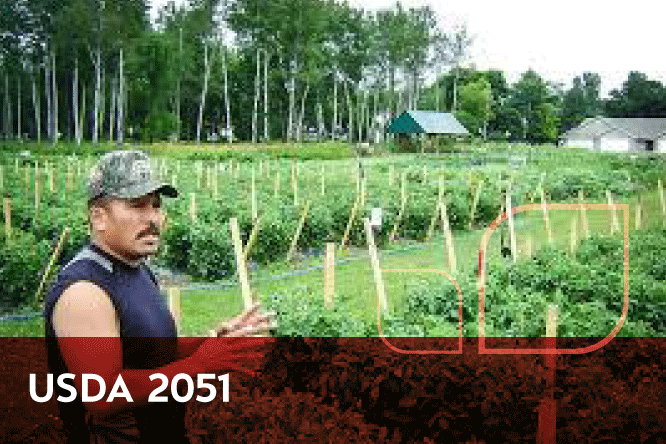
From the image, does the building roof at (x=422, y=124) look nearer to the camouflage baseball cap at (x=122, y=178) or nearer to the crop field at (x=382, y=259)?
the crop field at (x=382, y=259)

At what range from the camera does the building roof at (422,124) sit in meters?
54.2

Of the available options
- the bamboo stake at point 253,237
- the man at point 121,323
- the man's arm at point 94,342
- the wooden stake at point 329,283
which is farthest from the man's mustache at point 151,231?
the bamboo stake at point 253,237

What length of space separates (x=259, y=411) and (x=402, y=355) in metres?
1.18

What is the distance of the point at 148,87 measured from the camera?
61.1 m

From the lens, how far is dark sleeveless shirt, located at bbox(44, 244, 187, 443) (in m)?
2.44

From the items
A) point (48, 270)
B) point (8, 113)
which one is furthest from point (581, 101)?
point (48, 270)

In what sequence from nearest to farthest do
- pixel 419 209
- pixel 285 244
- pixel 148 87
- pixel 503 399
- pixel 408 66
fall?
pixel 503 399 → pixel 285 244 → pixel 419 209 → pixel 148 87 → pixel 408 66

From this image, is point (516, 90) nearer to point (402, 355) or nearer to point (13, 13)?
point (13, 13)

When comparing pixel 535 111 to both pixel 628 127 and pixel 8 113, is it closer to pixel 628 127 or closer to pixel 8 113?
pixel 628 127

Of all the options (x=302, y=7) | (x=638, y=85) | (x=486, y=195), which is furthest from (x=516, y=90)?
(x=486, y=195)

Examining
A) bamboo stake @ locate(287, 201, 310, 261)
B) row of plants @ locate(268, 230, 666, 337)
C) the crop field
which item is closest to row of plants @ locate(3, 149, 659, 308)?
the crop field

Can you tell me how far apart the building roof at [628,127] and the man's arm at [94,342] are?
3055 inches

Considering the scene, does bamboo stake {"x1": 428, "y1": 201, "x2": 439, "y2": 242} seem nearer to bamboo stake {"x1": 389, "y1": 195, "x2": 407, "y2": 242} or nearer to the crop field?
the crop field

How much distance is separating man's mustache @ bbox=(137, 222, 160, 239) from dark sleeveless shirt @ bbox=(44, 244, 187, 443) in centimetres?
12
